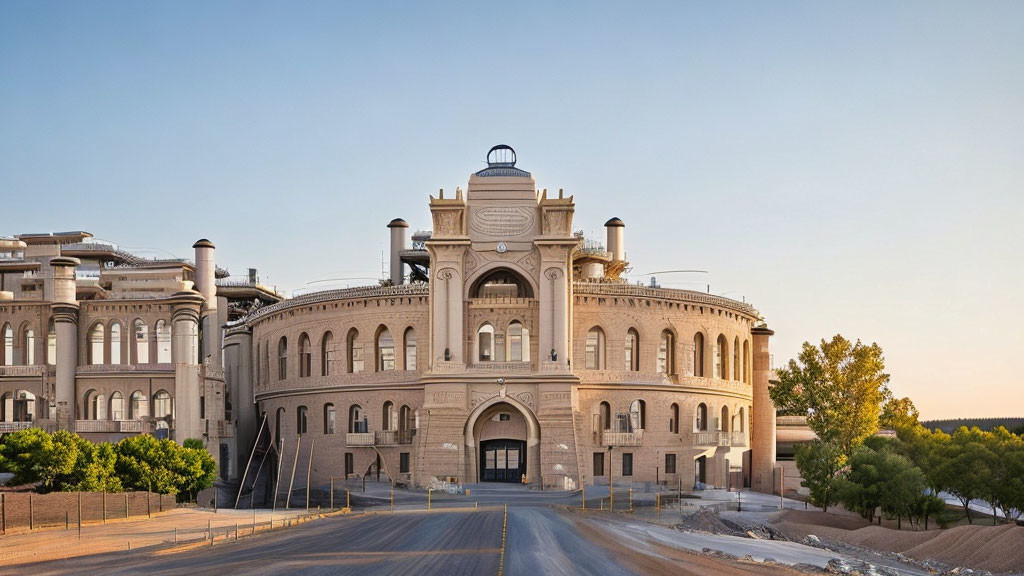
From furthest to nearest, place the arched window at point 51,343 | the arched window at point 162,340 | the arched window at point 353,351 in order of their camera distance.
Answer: the arched window at point 162,340 < the arched window at point 51,343 < the arched window at point 353,351

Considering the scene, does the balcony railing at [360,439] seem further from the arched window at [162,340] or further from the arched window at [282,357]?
the arched window at [162,340]

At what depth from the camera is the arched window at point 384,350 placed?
84312mm

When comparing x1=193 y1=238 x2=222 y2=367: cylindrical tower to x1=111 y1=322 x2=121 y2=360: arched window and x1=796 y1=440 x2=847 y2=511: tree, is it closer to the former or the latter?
x1=111 y1=322 x2=121 y2=360: arched window

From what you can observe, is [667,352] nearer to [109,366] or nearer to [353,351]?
→ [353,351]

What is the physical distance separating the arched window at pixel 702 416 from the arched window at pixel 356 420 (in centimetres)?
2546

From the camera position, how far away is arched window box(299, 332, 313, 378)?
3479 inches

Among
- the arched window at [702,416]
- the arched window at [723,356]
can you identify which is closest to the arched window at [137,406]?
the arched window at [702,416]

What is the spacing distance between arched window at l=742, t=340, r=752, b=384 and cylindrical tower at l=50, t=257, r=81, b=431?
172 ft

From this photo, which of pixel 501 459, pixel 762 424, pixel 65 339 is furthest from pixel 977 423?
pixel 65 339

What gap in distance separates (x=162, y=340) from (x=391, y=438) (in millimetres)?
20054

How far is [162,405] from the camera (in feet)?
280

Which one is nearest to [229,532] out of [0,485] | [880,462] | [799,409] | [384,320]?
[0,485]

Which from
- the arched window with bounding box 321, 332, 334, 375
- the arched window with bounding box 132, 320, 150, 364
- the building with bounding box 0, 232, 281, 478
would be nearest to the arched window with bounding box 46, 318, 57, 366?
the building with bounding box 0, 232, 281, 478

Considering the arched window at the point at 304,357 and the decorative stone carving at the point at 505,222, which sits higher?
the decorative stone carving at the point at 505,222
